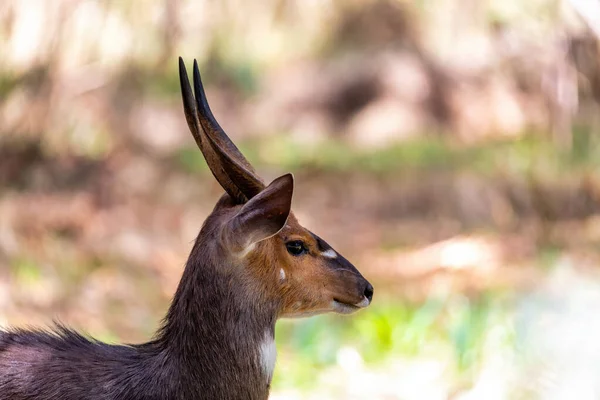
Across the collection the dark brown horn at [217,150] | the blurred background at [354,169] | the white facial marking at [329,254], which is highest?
the blurred background at [354,169]

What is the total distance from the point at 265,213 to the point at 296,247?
457 mm

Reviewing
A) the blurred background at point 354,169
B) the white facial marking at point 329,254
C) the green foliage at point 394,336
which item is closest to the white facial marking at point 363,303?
the white facial marking at point 329,254

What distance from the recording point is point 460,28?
1290 centimetres

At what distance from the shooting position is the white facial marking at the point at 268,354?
3.40m

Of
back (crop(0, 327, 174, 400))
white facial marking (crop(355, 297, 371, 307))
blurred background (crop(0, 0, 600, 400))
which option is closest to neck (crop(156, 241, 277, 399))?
back (crop(0, 327, 174, 400))

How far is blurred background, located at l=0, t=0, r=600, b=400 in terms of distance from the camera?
624cm

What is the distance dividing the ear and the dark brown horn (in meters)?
0.23

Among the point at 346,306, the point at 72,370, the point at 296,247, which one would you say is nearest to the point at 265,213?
the point at 296,247

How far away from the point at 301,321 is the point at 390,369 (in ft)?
3.42

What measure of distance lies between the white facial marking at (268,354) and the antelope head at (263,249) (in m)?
0.11

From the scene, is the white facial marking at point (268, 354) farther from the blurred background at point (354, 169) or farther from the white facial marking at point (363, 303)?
the blurred background at point (354, 169)

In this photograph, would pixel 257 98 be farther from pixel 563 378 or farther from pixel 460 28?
pixel 563 378

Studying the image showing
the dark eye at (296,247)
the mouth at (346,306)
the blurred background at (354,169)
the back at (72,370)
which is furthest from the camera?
the blurred background at (354,169)

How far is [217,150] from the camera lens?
3328 mm
